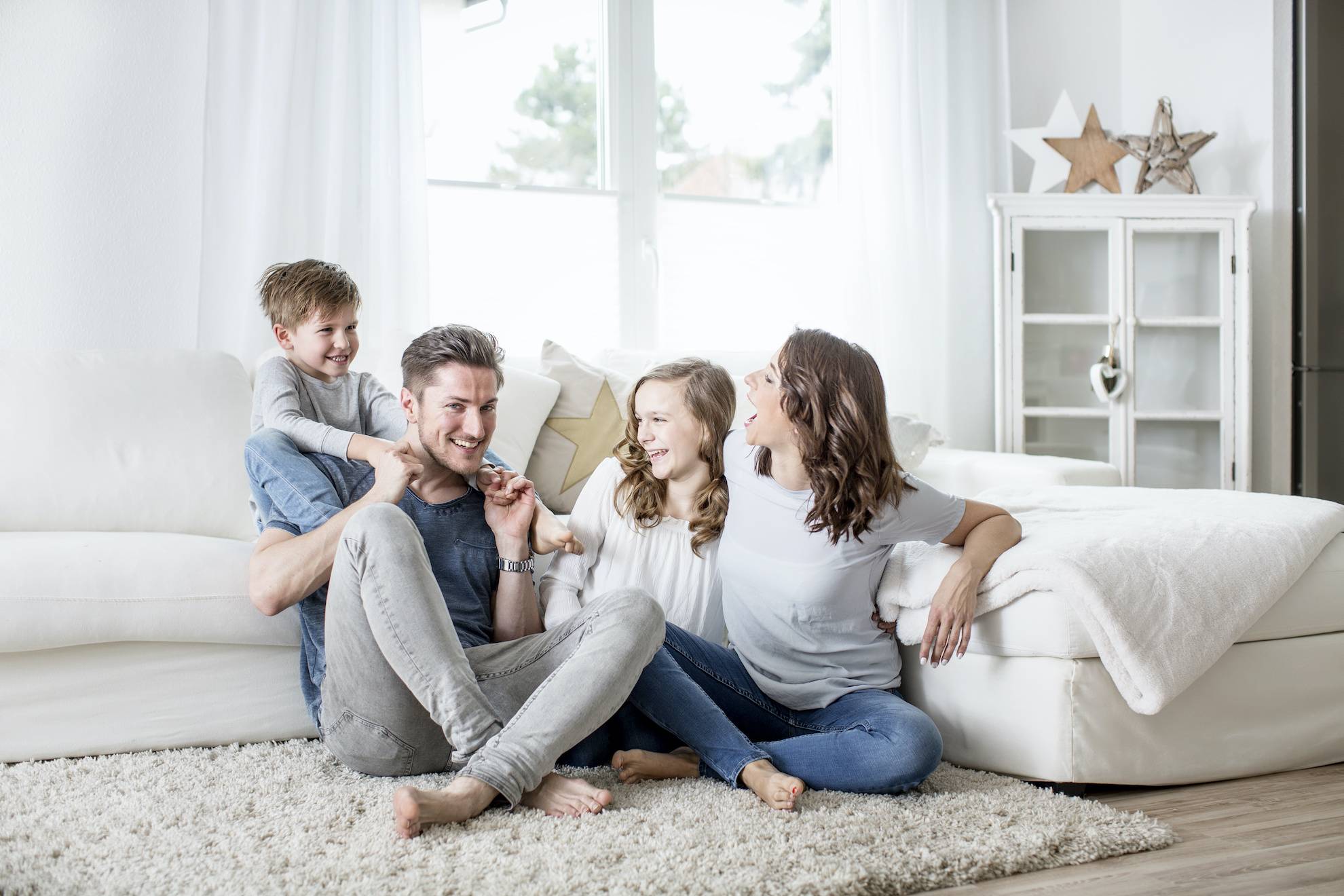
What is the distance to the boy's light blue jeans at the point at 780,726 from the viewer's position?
1574 mm

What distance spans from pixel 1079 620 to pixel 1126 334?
6.93ft

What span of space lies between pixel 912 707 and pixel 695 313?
218 cm

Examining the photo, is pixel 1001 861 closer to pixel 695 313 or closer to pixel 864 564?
pixel 864 564

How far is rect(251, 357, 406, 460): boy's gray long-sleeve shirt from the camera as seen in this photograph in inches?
73.2

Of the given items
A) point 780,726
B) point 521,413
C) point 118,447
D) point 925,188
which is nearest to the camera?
point 780,726

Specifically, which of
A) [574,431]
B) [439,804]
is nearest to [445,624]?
[439,804]

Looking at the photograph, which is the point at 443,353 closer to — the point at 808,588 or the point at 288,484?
the point at 288,484

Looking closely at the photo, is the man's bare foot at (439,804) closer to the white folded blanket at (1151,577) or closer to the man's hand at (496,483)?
the man's hand at (496,483)

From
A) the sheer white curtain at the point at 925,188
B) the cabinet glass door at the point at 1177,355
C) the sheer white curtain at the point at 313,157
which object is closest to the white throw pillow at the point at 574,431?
the sheer white curtain at the point at 313,157

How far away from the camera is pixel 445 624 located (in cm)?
150

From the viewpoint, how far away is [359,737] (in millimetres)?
1601

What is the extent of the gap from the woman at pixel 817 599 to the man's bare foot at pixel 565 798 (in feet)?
0.50

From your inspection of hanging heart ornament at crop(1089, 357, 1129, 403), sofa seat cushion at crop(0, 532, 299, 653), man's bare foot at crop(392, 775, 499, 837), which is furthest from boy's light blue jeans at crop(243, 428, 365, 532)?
hanging heart ornament at crop(1089, 357, 1129, 403)

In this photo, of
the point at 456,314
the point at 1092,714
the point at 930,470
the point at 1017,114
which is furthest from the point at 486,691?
the point at 1017,114
